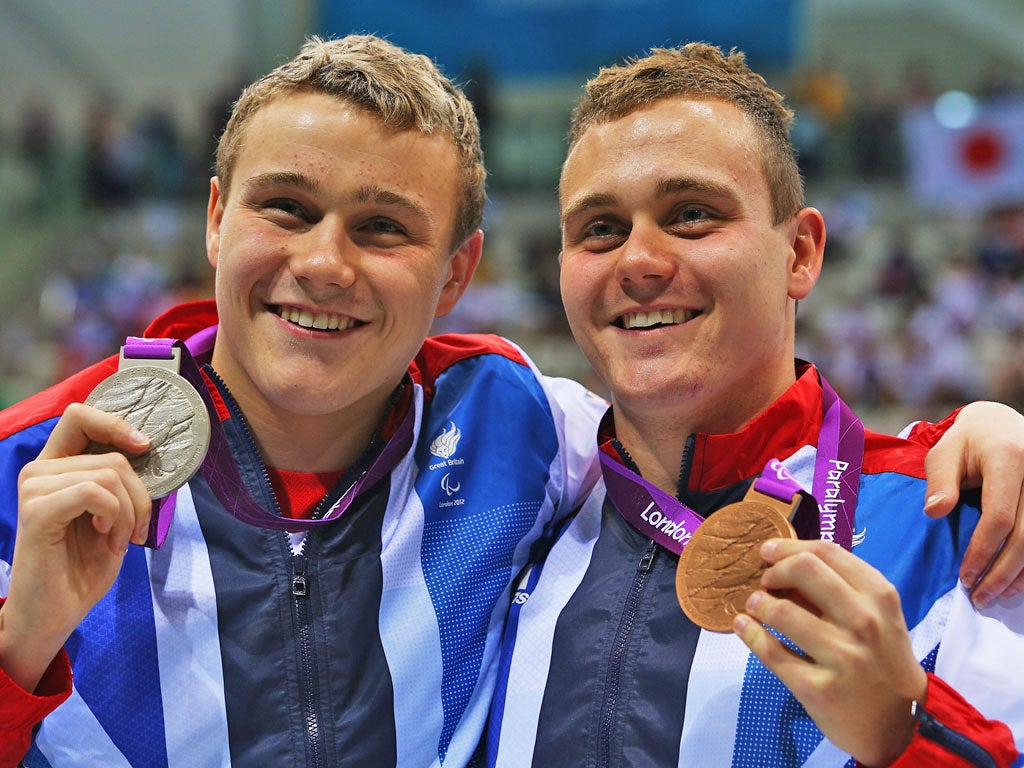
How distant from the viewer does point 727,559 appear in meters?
1.77

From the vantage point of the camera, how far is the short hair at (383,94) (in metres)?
2.41

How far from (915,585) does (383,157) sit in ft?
4.59

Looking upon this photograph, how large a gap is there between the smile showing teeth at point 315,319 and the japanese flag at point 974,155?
12422 millimetres

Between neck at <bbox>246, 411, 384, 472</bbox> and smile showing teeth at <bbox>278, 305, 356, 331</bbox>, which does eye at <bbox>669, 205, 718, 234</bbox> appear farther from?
neck at <bbox>246, 411, 384, 472</bbox>

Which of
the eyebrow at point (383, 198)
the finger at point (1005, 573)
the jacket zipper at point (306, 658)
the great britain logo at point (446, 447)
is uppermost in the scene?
the eyebrow at point (383, 198)

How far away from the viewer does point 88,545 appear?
1.88m

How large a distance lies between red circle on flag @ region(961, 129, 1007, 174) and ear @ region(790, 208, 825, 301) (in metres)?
11.8

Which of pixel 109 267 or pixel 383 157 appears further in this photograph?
pixel 109 267

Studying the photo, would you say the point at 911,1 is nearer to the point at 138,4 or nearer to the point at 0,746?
the point at 138,4

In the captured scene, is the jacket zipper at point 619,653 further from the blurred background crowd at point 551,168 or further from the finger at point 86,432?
the blurred background crowd at point 551,168

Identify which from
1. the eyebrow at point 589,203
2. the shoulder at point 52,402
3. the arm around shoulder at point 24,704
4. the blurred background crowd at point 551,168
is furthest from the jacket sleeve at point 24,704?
the blurred background crowd at point 551,168

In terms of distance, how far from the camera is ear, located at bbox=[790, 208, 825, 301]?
2.47 meters

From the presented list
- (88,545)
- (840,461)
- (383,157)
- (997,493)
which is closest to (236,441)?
(88,545)

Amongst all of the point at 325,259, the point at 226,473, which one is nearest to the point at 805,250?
the point at 325,259
